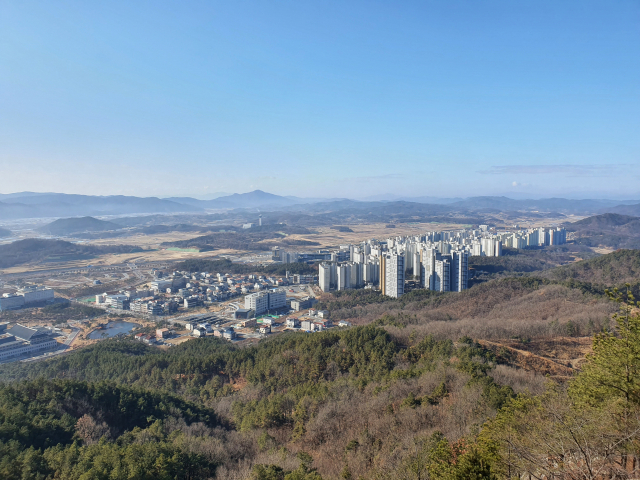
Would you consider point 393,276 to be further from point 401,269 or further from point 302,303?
point 302,303

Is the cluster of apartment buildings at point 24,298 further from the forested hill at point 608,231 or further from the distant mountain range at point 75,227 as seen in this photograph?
the forested hill at point 608,231

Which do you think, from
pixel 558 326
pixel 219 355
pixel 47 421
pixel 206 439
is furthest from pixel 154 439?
pixel 558 326

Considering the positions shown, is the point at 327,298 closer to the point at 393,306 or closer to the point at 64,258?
the point at 393,306

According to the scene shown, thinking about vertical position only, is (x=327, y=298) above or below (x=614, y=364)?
below

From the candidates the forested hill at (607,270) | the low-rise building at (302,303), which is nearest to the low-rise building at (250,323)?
the low-rise building at (302,303)

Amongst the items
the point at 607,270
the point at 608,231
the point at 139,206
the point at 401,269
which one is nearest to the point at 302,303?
the point at 401,269

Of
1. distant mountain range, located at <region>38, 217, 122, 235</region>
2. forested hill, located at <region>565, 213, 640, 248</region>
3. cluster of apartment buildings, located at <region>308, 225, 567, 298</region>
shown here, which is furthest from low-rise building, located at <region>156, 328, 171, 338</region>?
distant mountain range, located at <region>38, 217, 122, 235</region>

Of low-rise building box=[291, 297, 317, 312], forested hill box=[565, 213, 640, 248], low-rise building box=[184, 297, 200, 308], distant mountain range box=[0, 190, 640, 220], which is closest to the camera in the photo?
low-rise building box=[291, 297, 317, 312]

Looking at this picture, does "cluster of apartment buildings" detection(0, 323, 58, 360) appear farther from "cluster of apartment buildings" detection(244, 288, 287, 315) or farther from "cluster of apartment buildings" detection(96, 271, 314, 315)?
"cluster of apartment buildings" detection(244, 288, 287, 315)
